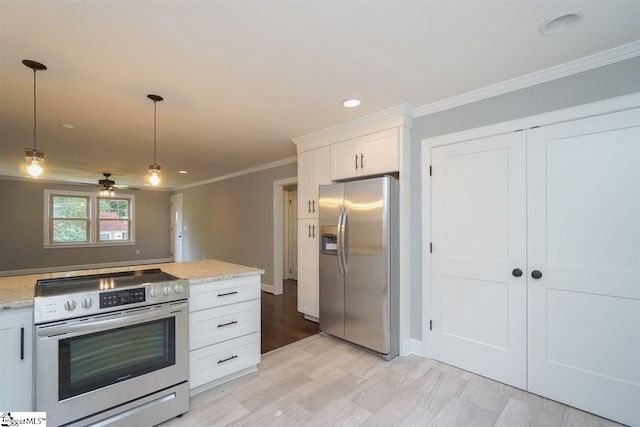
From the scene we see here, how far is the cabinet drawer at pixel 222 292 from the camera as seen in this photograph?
2186 mm

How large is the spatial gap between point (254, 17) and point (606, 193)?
250 centimetres

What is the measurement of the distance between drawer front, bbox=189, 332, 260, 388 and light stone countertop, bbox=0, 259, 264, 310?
54cm

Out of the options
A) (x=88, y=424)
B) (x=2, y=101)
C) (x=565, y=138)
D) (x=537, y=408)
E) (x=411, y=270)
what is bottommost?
(x=537, y=408)

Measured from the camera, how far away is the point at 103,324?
1.72 meters

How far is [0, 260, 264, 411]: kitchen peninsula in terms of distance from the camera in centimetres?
158

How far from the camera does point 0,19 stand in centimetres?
157

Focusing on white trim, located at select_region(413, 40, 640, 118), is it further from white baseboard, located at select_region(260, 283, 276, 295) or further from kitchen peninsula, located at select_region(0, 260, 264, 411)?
white baseboard, located at select_region(260, 283, 276, 295)

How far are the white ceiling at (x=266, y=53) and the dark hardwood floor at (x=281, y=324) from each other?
2.45 meters

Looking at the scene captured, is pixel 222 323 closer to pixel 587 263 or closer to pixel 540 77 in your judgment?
pixel 587 263

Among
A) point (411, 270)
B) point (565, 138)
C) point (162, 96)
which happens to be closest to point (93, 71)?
point (162, 96)

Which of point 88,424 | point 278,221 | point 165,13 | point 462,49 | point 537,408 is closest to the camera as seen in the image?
point 165,13

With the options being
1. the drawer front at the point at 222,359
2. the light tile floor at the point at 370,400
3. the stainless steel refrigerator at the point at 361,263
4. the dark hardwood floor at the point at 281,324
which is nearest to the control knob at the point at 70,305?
the drawer front at the point at 222,359

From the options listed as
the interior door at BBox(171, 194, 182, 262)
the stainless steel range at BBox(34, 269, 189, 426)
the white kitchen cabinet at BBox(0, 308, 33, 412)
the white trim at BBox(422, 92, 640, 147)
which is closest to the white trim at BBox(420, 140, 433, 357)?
the white trim at BBox(422, 92, 640, 147)

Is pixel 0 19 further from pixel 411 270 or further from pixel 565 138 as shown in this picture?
pixel 565 138
